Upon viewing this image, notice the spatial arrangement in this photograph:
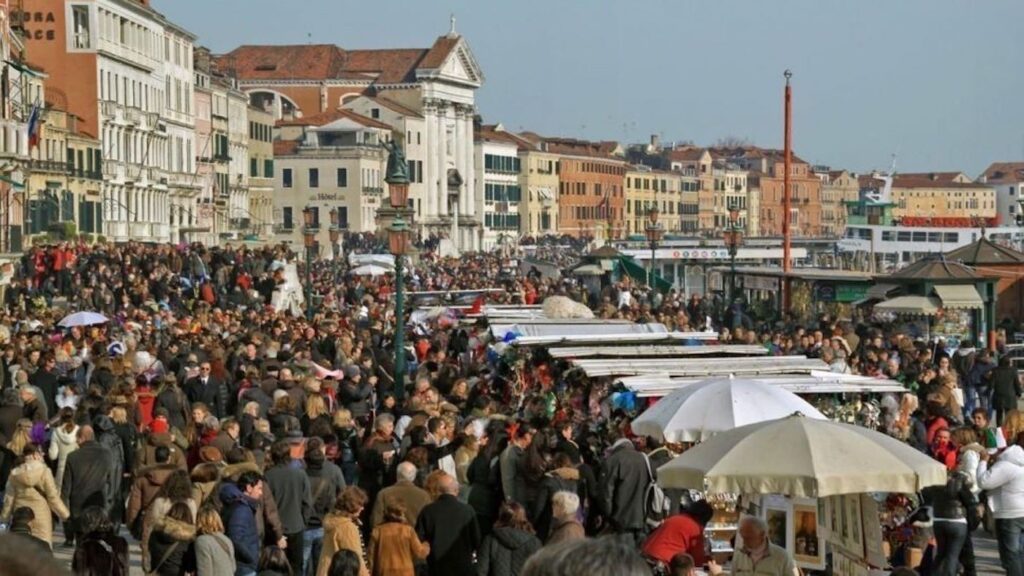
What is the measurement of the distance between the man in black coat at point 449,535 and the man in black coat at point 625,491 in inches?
70.5

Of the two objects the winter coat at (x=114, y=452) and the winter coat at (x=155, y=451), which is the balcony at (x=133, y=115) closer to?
the winter coat at (x=114, y=452)

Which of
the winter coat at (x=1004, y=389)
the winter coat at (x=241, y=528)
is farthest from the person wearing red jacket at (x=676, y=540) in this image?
the winter coat at (x=1004, y=389)

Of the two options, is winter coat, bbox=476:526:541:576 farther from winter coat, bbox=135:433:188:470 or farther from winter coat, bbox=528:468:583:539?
winter coat, bbox=135:433:188:470

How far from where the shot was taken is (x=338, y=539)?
10.3m

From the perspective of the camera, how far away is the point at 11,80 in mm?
49938

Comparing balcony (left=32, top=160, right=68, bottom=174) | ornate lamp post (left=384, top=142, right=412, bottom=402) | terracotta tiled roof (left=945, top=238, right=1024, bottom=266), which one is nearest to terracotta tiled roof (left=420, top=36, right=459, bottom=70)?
balcony (left=32, top=160, right=68, bottom=174)

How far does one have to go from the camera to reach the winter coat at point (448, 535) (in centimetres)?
1038

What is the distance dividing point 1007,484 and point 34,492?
566 cm

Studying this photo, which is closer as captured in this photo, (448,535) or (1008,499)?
(448,535)

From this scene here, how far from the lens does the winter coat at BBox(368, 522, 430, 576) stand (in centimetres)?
1024

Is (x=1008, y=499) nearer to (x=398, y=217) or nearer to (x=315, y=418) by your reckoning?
(x=315, y=418)

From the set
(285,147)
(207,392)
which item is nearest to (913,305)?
(207,392)

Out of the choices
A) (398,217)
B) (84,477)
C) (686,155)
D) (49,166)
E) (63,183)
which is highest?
(686,155)

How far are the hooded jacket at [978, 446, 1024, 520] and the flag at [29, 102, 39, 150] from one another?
37281 mm
